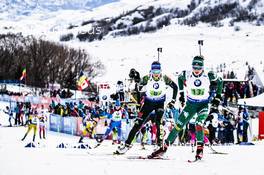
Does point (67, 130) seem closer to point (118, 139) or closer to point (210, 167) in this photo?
point (118, 139)

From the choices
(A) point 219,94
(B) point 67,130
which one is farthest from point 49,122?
Result: (A) point 219,94

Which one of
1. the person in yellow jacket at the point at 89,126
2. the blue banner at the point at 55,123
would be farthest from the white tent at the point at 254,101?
the blue banner at the point at 55,123

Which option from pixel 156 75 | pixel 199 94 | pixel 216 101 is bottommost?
pixel 216 101

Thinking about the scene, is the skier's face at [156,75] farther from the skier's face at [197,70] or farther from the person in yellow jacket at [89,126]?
the person in yellow jacket at [89,126]

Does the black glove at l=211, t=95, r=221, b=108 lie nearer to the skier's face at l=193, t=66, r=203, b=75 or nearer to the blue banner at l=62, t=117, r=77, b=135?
the skier's face at l=193, t=66, r=203, b=75

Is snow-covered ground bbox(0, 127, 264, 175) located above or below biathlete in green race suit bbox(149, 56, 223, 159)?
below

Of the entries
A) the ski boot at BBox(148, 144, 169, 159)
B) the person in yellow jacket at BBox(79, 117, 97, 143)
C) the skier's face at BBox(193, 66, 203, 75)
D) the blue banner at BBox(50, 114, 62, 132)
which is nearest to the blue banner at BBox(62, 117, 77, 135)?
the blue banner at BBox(50, 114, 62, 132)

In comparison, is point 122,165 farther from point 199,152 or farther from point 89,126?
point 89,126

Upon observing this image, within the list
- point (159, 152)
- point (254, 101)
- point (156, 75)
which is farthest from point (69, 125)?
point (159, 152)

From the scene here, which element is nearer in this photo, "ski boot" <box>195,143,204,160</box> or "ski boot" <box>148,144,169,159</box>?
"ski boot" <box>195,143,204,160</box>

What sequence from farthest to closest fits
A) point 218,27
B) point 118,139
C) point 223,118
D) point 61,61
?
point 218,27, point 61,61, point 223,118, point 118,139

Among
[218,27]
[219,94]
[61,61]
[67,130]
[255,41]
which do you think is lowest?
[67,130]

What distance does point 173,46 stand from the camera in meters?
133

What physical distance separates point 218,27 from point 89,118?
161968 millimetres
